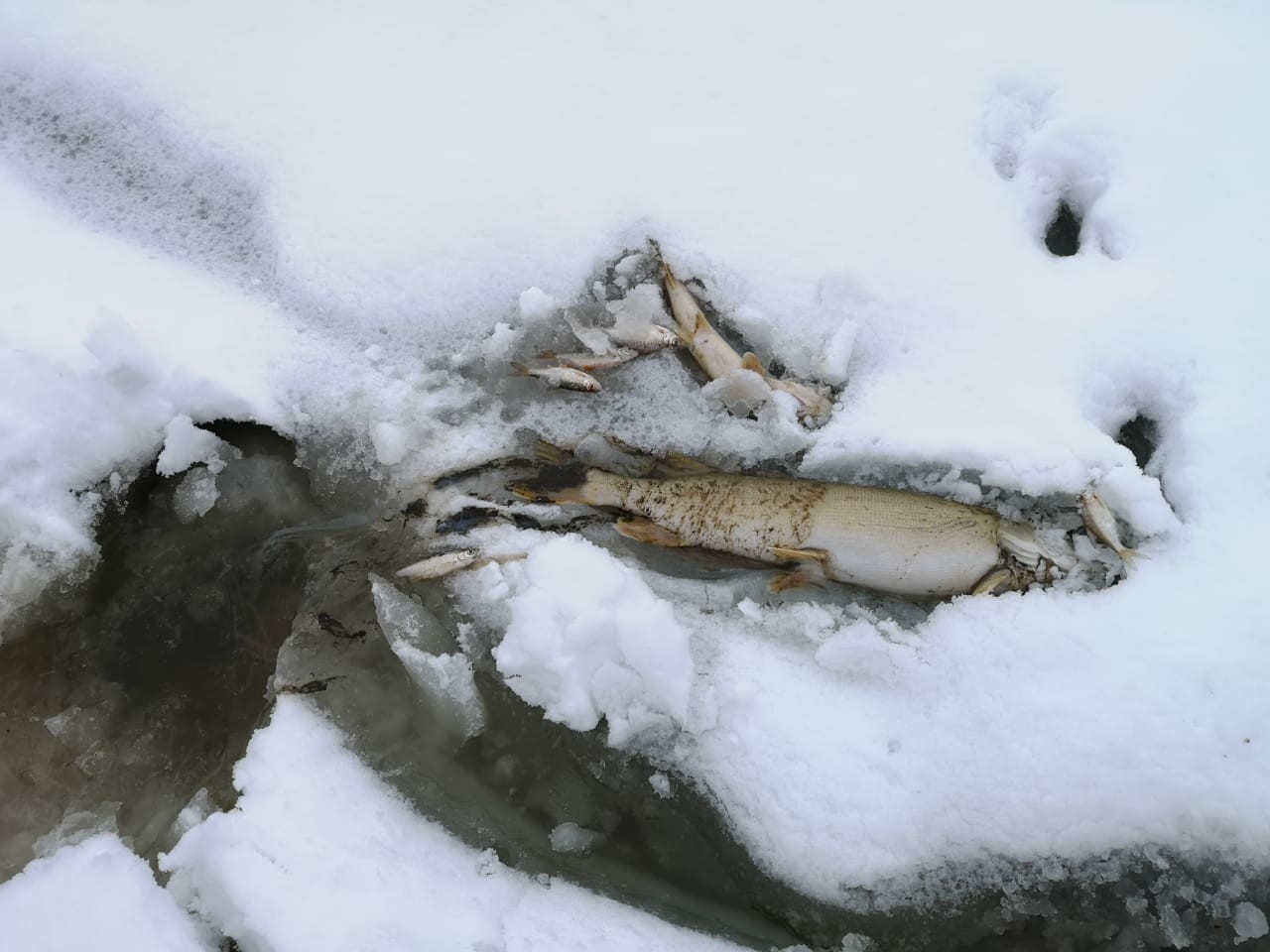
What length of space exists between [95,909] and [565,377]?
1925 mm

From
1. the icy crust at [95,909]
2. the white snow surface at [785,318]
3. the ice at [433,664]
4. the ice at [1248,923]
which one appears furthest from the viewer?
the ice at [433,664]

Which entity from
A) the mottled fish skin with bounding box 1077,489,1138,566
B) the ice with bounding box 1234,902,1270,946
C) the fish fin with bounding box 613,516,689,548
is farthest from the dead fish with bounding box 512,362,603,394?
the ice with bounding box 1234,902,1270,946

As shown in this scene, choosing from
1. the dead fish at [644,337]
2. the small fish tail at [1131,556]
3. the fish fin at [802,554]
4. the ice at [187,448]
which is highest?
the dead fish at [644,337]

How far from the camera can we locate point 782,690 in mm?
2283

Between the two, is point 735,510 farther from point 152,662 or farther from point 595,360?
point 152,662

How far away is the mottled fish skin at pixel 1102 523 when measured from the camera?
240 cm

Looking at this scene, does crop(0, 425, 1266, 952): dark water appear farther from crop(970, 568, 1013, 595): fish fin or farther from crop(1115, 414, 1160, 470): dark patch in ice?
crop(1115, 414, 1160, 470): dark patch in ice

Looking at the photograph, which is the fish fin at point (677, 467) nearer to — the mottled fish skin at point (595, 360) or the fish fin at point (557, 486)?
the fish fin at point (557, 486)

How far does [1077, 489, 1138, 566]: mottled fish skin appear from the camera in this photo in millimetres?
2402

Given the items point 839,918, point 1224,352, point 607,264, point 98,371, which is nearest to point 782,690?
point 839,918

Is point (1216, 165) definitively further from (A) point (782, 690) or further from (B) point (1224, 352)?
(A) point (782, 690)

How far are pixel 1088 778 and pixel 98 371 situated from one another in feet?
10.5

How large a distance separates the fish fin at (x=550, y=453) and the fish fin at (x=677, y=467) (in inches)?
11.9

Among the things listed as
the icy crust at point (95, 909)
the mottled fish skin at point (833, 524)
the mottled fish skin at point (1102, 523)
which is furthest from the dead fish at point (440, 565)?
the mottled fish skin at point (1102, 523)
